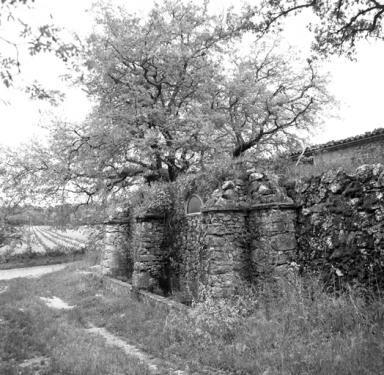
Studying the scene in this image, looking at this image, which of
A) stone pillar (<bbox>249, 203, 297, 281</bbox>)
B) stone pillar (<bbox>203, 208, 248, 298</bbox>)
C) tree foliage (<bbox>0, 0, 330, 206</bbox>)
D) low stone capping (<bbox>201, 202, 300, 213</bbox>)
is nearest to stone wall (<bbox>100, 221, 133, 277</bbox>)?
tree foliage (<bbox>0, 0, 330, 206</bbox>)

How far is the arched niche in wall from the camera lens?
9539 millimetres

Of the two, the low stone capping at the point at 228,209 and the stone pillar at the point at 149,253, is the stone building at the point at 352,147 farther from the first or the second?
the low stone capping at the point at 228,209

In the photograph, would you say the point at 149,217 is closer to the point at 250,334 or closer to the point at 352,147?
the point at 250,334

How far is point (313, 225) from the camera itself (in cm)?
679

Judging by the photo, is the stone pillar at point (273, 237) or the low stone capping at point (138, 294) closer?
the stone pillar at point (273, 237)

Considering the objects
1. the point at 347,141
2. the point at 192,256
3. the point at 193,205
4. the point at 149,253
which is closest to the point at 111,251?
the point at 149,253

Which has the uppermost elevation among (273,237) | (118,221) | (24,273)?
(118,221)

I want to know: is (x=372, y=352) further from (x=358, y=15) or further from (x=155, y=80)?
(x=155, y=80)

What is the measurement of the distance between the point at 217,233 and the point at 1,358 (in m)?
4.40

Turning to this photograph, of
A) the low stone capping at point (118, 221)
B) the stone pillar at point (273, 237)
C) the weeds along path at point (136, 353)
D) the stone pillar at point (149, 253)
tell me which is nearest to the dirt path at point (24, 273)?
the low stone capping at point (118, 221)

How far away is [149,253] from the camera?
1080 centimetres

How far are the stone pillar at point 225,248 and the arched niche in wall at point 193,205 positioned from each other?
1.72m

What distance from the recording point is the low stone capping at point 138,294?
27.4 feet

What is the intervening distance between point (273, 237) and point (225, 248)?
103 centimetres
